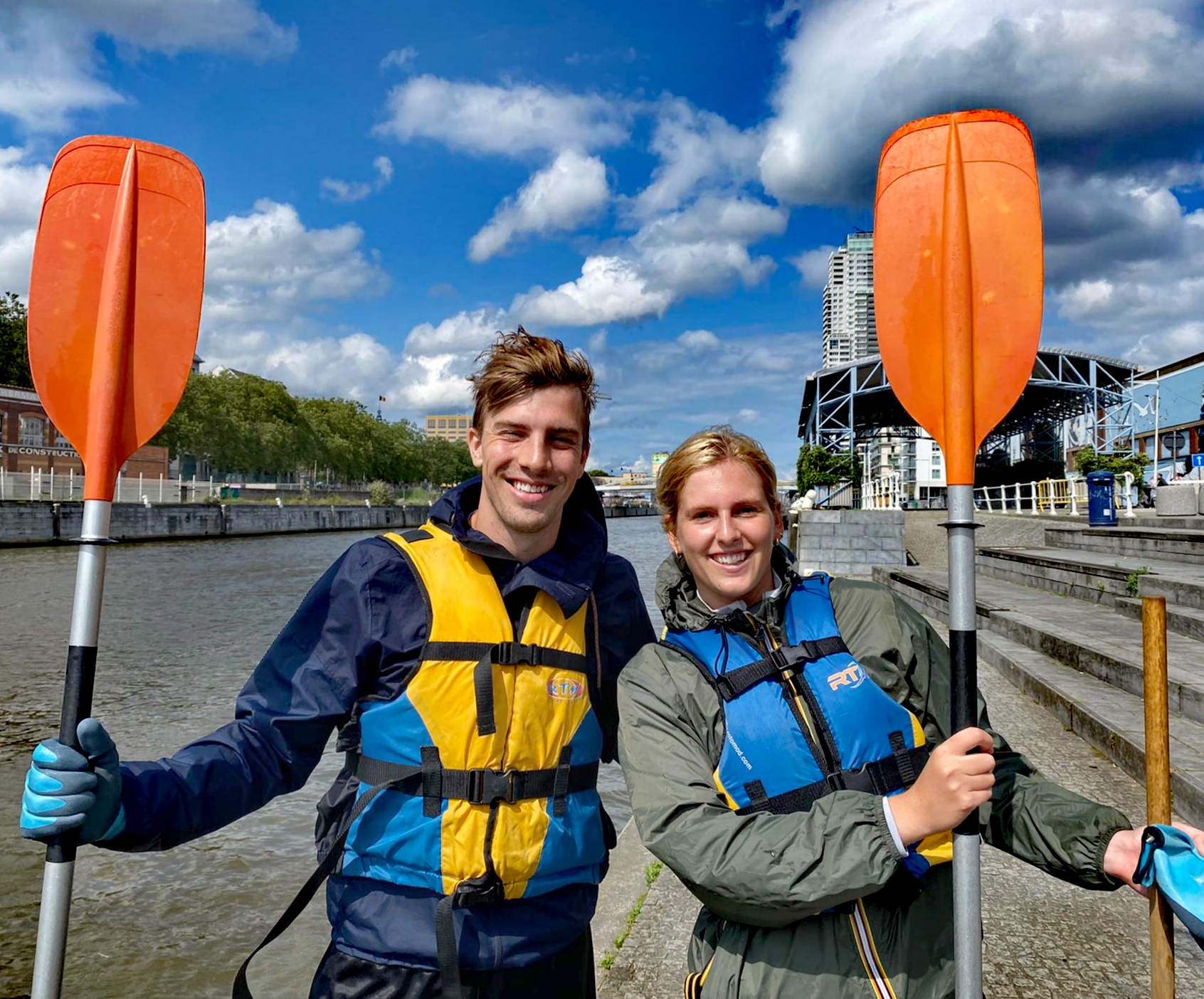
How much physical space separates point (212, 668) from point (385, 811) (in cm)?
1087

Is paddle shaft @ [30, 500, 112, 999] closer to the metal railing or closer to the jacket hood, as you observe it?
the jacket hood

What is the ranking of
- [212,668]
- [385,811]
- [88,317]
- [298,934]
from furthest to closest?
[212,668] < [298,934] < [88,317] < [385,811]

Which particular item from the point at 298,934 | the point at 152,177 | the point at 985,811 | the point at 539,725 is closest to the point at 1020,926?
the point at 985,811

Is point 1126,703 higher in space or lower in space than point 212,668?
higher

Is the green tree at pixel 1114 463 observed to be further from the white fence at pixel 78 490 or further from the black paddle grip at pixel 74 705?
the white fence at pixel 78 490

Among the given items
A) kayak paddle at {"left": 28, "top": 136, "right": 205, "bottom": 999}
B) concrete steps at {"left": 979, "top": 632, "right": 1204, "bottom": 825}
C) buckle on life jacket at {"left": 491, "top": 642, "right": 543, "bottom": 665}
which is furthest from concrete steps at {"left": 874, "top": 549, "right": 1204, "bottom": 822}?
kayak paddle at {"left": 28, "top": 136, "right": 205, "bottom": 999}

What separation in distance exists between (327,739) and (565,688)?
569mm

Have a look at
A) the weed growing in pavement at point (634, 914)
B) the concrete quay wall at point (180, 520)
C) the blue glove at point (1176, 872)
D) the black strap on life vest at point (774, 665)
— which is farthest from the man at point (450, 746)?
the concrete quay wall at point (180, 520)

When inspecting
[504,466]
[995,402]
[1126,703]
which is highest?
[995,402]

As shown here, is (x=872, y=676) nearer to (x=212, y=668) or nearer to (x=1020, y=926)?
(x=1020, y=926)

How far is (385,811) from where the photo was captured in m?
1.96

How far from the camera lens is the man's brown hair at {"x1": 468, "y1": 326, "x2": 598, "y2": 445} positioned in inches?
85.2

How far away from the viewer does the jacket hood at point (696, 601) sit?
1903mm

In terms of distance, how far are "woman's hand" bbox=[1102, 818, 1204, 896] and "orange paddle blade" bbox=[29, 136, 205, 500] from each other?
2.32 metres
